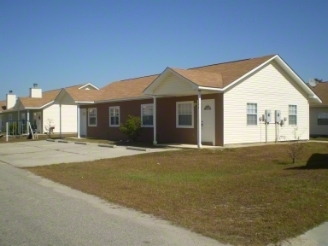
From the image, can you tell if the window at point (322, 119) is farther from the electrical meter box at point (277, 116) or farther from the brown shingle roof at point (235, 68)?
the brown shingle roof at point (235, 68)

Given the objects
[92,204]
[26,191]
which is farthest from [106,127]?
[92,204]

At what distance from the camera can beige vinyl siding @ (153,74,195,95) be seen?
19147 mm

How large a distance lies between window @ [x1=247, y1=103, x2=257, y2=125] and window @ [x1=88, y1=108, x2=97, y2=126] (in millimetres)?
14398

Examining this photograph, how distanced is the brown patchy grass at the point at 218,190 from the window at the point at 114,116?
460 inches

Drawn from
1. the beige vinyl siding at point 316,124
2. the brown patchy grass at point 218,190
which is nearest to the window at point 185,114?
the brown patchy grass at point 218,190

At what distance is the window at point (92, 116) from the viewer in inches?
1200

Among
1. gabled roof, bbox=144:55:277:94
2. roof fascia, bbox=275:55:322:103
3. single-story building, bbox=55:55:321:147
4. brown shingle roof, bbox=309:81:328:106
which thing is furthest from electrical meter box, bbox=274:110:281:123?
brown shingle roof, bbox=309:81:328:106

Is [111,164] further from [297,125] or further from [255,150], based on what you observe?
[297,125]

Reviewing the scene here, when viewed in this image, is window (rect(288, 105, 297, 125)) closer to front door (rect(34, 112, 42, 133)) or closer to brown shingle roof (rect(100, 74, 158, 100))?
brown shingle roof (rect(100, 74, 158, 100))

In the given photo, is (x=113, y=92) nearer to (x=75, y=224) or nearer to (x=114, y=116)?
(x=114, y=116)

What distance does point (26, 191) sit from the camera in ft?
31.9

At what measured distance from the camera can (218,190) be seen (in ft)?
29.8

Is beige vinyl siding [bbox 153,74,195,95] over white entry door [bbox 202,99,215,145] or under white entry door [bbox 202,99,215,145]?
over

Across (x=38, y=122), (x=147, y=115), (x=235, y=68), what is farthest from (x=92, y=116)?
(x=235, y=68)
